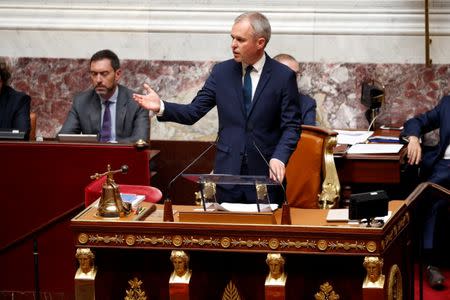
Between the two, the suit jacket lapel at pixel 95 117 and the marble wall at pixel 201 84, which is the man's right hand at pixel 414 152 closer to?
the marble wall at pixel 201 84

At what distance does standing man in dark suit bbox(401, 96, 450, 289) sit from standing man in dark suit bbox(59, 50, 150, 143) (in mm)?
1914

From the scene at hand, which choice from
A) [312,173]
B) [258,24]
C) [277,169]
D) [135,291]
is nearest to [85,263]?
[135,291]

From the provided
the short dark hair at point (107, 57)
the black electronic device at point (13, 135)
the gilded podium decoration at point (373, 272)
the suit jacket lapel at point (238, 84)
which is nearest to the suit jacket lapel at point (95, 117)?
the short dark hair at point (107, 57)

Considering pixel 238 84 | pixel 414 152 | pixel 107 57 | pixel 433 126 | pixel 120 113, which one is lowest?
pixel 414 152

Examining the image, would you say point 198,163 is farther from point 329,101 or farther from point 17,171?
point 17,171

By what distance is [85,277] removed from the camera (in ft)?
18.9

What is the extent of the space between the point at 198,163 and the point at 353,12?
5.64ft

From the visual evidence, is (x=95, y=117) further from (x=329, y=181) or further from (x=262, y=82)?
(x=262, y=82)

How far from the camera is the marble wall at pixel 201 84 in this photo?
9.04 meters

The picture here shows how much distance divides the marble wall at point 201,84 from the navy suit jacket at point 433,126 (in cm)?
71

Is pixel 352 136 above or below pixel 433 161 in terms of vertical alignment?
above

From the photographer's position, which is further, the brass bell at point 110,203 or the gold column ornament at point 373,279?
the brass bell at point 110,203

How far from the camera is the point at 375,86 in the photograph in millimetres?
8930

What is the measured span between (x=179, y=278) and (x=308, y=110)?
290 cm
